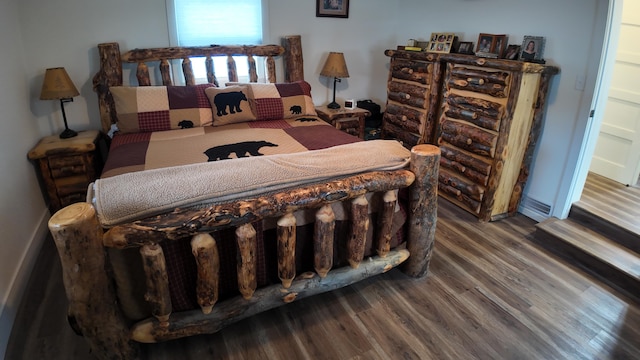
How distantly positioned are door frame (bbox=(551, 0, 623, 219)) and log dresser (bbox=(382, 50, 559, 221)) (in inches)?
11.7

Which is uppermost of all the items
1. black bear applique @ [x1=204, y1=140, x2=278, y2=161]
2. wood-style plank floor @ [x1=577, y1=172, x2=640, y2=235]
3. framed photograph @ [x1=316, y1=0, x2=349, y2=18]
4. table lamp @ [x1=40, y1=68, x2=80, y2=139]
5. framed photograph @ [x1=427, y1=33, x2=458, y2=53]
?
framed photograph @ [x1=316, y1=0, x2=349, y2=18]

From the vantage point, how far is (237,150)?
243cm

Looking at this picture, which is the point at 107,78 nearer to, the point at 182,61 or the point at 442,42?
the point at 182,61

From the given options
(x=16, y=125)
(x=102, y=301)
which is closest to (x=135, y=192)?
(x=102, y=301)

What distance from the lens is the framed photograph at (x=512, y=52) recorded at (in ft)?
9.30

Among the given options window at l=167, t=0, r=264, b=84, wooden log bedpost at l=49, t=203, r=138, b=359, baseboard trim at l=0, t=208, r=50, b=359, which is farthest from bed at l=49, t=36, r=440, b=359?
window at l=167, t=0, r=264, b=84

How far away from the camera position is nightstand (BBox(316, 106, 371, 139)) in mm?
3736

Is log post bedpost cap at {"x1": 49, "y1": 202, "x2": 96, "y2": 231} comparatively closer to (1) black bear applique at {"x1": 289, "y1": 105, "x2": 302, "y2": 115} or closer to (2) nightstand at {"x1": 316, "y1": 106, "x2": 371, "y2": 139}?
(1) black bear applique at {"x1": 289, "y1": 105, "x2": 302, "y2": 115}

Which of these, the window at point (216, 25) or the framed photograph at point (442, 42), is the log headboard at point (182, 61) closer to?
the window at point (216, 25)

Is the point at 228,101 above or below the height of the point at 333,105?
above

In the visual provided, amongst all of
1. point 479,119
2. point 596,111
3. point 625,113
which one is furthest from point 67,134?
point 625,113

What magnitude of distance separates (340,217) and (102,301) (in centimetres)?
110

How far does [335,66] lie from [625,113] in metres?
2.65

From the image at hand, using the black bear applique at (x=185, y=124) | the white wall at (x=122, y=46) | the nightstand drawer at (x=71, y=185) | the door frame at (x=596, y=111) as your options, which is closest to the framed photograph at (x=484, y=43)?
the white wall at (x=122, y=46)
